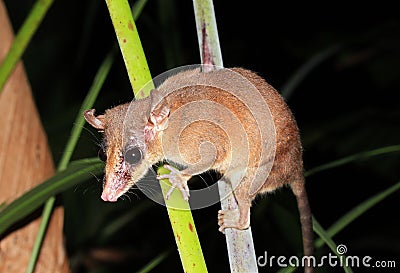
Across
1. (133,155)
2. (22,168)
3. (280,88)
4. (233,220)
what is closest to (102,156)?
(133,155)

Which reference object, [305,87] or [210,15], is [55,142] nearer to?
[305,87]

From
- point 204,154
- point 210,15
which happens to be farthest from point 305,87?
point 210,15

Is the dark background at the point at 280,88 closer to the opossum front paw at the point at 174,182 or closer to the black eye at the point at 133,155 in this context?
the black eye at the point at 133,155

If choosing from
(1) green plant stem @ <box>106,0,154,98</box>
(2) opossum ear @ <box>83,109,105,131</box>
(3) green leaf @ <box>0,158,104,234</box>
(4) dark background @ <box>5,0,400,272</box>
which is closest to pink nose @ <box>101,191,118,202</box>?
(3) green leaf @ <box>0,158,104,234</box>

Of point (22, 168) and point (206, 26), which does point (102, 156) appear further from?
point (206, 26)

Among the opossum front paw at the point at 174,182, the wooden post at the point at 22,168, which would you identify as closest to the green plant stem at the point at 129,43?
the opossum front paw at the point at 174,182

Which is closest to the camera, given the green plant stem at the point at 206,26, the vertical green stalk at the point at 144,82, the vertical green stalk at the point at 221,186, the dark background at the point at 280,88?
the vertical green stalk at the point at 144,82
